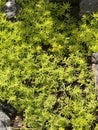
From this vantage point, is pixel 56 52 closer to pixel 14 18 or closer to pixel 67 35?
pixel 67 35

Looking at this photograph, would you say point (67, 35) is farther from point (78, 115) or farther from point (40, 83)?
point (78, 115)

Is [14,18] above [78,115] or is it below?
above

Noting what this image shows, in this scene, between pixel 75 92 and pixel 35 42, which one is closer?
pixel 75 92

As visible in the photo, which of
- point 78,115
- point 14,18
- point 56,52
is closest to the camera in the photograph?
point 78,115

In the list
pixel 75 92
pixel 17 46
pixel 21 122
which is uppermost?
pixel 17 46

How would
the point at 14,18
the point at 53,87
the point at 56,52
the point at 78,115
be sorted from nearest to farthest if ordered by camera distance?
1. the point at 78,115
2. the point at 53,87
3. the point at 56,52
4. the point at 14,18

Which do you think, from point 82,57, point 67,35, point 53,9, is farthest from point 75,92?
point 53,9

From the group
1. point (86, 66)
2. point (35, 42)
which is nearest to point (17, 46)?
point (35, 42)
